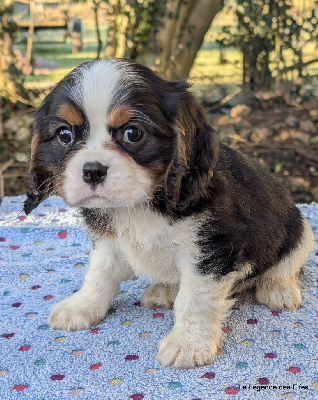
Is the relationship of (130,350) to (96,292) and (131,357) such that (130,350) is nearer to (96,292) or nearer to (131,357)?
(131,357)

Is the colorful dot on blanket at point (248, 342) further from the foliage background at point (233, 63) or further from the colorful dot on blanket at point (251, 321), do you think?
the foliage background at point (233, 63)

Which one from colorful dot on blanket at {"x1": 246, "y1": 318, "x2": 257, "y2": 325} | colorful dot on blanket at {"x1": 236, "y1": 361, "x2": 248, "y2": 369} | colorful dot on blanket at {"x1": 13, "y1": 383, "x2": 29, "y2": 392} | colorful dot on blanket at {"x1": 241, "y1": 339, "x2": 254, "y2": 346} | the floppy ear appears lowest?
colorful dot on blanket at {"x1": 246, "y1": 318, "x2": 257, "y2": 325}

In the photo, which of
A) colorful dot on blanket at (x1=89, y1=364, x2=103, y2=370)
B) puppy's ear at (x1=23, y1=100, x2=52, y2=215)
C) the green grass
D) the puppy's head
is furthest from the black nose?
the green grass

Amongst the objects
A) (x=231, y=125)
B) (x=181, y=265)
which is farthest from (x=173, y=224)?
(x=231, y=125)

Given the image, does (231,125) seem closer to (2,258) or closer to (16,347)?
(2,258)

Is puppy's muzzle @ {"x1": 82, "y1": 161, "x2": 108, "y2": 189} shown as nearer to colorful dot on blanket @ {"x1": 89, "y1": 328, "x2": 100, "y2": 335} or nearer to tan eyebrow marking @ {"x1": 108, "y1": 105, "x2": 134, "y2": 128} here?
tan eyebrow marking @ {"x1": 108, "y1": 105, "x2": 134, "y2": 128}

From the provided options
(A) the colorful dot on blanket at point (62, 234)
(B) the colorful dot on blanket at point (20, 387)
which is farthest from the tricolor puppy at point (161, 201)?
(A) the colorful dot on blanket at point (62, 234)
